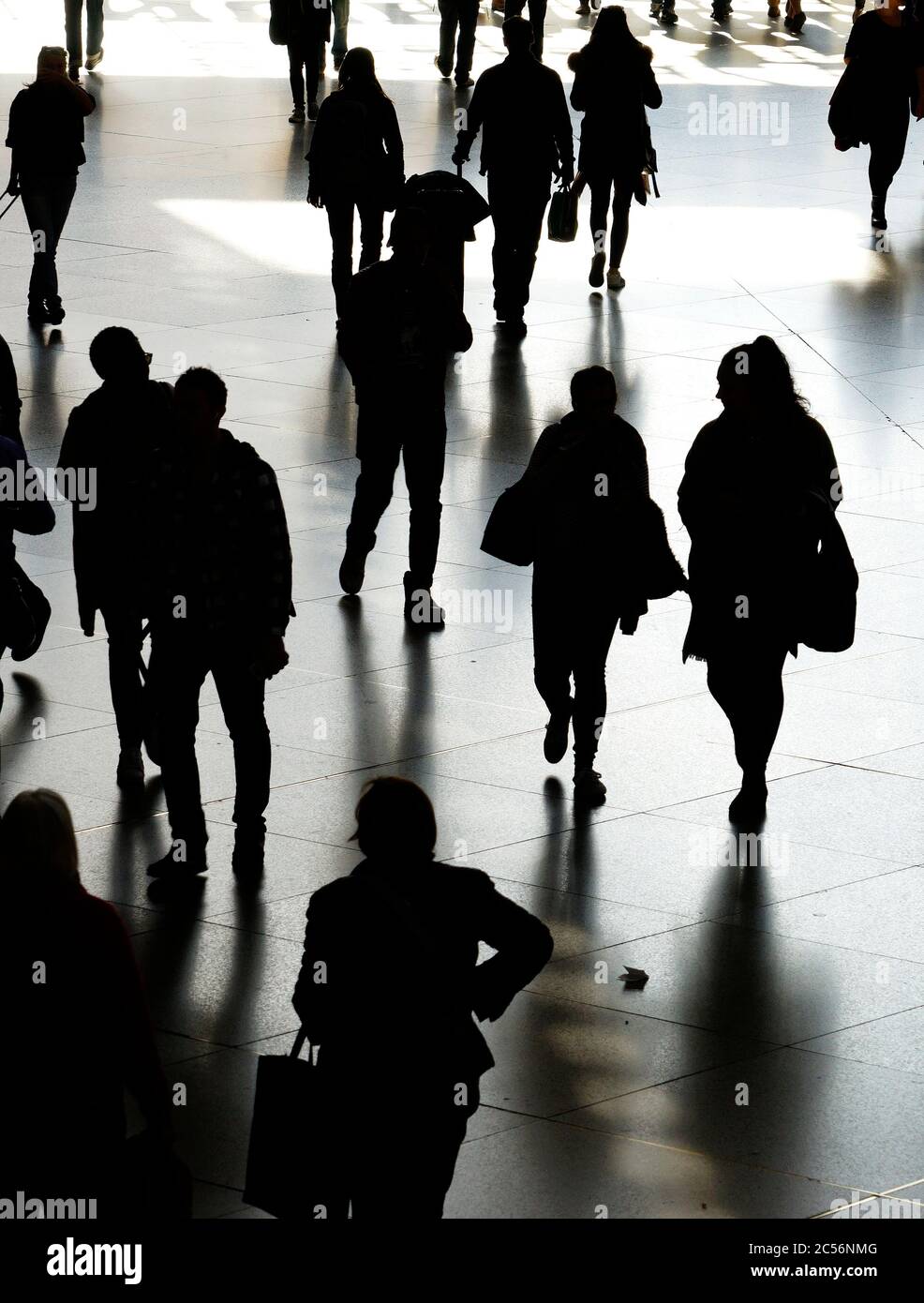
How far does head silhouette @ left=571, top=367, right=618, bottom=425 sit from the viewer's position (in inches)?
338

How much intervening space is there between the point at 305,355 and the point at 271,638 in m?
8.64

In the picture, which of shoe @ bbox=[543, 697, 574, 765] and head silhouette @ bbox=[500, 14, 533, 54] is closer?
shoe @ bbox=[543, 697, 574, 765]

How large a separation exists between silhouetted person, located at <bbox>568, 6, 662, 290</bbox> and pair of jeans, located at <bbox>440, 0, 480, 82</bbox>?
31.9 feet

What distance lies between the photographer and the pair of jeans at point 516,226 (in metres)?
17.0

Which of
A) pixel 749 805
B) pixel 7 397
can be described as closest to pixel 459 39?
pixel 7 397

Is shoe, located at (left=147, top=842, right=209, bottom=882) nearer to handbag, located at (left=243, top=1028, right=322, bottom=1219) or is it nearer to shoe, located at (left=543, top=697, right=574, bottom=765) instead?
shoe, located at (left=543, top=697, right=574, bottom=765)

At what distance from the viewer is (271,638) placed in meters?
7.65

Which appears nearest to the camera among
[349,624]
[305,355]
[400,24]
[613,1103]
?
[613,1103]

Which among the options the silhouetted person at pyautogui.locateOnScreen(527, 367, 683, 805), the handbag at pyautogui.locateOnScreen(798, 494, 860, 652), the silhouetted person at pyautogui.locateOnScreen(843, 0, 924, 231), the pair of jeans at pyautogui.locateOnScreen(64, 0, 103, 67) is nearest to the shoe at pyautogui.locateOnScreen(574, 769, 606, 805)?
the silhouetted person at pyautogui.locateOnScreen(527, 367, 683, 805)

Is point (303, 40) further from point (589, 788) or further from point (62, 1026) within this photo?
point (62, 1026)

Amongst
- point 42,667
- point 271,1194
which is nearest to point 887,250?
point 42,667

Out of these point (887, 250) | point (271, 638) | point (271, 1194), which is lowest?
point (271, 1194)

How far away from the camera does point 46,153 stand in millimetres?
16719
